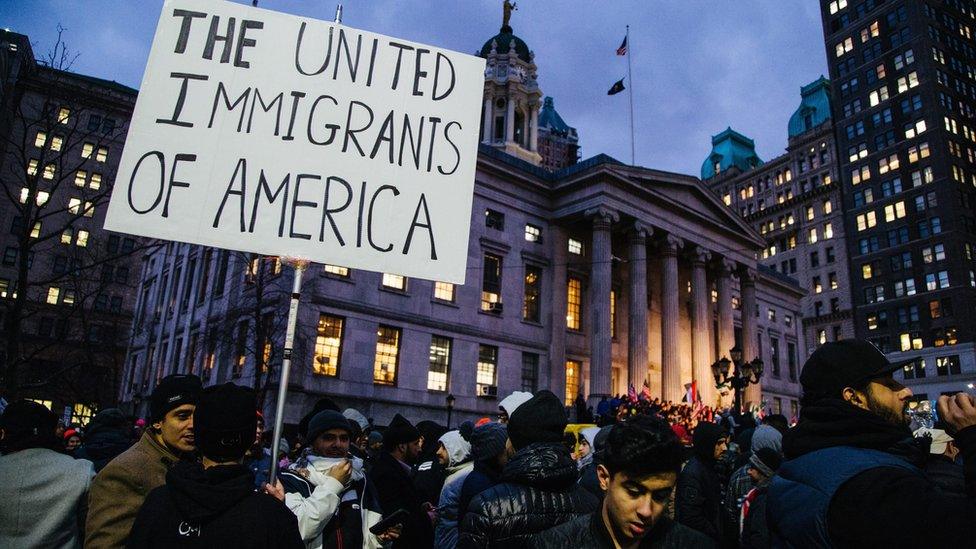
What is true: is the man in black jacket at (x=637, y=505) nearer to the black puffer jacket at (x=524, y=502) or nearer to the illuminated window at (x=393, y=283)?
the black puffer jacket at (x=524, y=502)

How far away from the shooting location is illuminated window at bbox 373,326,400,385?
30.2 metres

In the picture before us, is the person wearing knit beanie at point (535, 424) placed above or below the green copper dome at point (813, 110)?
below

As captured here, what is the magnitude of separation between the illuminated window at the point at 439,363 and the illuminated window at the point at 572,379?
8206 millimetres

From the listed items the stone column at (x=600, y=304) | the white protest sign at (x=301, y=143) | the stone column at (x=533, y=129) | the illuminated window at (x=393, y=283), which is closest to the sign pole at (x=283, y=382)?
the white protest sign at (x=301, y=143)

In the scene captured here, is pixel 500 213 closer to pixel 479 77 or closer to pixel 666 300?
pixel 666 300

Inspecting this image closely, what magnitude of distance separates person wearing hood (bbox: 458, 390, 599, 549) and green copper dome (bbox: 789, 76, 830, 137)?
108m

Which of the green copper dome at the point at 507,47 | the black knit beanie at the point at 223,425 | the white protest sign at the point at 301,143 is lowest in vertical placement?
the black knit beanie at the point at 223,425

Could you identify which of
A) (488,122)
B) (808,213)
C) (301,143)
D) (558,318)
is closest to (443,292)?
(558,318)

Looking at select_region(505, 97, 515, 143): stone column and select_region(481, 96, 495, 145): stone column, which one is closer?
select_region(505, 97, 515, 143): stone column

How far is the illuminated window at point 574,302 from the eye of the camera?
37.4 metres

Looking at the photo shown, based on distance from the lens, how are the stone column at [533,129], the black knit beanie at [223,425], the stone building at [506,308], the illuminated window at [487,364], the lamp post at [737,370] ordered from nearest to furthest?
the black knit beanie at [223,425] → the lamp post at [737,370] → the stone building at [506,308] → the illuminated window at [487,364] → the stone column at [533,129]

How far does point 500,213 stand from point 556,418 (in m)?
32.4

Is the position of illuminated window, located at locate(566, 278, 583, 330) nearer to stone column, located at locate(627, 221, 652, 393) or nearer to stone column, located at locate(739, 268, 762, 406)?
stone column, located at locate(627, 221, 652, 393)

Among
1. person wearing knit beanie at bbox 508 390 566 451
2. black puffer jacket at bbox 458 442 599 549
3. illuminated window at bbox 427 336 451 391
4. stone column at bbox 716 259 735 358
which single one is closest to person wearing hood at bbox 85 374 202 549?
black puffer jacket at bbox 458 442 599 549
